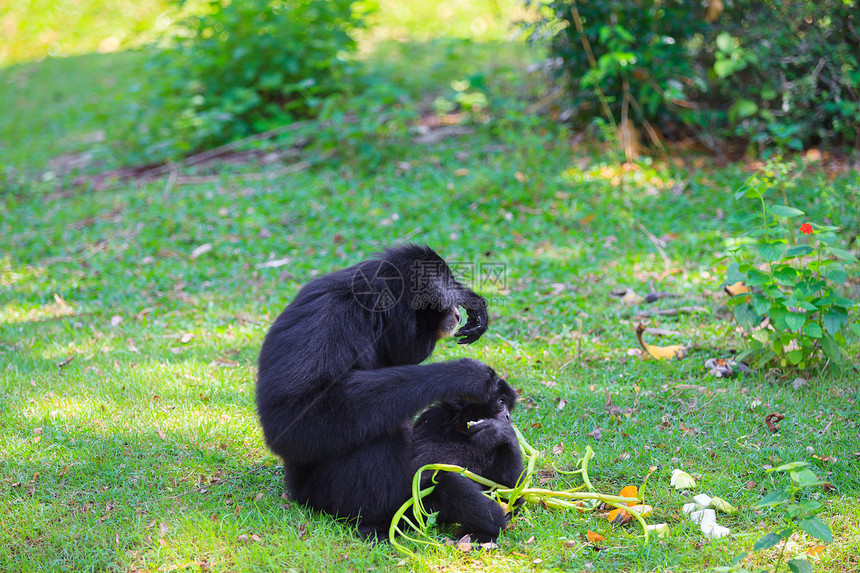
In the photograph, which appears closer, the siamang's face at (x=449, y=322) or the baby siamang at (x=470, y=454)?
the baby siamang at (x=470, y=454)

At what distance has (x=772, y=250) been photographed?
477 cm

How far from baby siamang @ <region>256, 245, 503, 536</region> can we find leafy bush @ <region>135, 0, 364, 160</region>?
24.3 ft

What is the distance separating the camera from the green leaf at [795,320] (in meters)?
4.80

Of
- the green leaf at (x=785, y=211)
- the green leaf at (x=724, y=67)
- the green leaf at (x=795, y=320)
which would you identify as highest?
the green leaf at (x=724, y=67)

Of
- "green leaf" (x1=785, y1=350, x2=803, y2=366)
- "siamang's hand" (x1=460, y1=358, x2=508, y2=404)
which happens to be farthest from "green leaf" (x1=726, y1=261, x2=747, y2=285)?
"siamang's hand" (x1=460, y1=358, x2=508, y2=404)

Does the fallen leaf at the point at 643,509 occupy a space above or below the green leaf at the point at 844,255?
below

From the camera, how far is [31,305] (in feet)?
23.2

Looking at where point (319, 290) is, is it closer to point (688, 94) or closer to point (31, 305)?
point (31, 305)

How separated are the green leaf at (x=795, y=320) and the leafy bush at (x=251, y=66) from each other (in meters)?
7.50

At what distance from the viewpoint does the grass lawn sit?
12.2 ft

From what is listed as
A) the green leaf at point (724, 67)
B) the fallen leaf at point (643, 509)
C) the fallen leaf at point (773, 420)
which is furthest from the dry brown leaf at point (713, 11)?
the fallen leaf at point (643, 509)

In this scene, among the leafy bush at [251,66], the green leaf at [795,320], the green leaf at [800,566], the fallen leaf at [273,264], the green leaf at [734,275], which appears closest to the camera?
the green leaf at [800,566]

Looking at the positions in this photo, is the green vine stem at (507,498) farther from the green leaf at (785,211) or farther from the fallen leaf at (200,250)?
the fallen leaf at (200,250)

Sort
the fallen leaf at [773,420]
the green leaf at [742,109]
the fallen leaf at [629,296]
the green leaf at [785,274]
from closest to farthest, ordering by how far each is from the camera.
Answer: the fallen leaf at [773,420] < the green leaf at [785,274] < the fallen leaf at [629,296] < the green leaf at [742,109]
